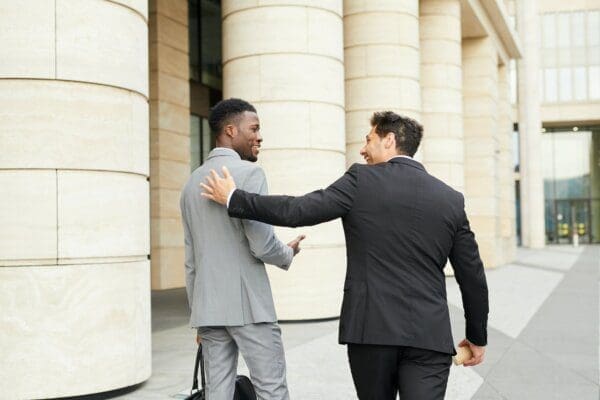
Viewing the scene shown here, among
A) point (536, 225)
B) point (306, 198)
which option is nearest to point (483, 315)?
point (306, 198)

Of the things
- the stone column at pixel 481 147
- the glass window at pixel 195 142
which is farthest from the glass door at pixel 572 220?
the glass window at pixel 195 142

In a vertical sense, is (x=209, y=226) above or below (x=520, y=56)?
below

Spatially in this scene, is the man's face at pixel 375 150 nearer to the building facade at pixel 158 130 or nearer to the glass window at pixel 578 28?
the building facade at pixel 158 130

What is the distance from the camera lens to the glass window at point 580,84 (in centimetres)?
4709

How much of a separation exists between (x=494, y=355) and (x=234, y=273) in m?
5.72

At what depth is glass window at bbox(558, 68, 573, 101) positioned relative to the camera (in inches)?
1861

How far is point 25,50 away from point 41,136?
29.5 inches

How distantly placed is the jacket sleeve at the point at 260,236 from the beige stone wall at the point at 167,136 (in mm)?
13051

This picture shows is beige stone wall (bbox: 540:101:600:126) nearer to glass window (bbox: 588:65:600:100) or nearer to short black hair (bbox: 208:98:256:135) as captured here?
glass window (bbox: 588:65:600:100)

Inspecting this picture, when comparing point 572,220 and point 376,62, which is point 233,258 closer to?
point 376,62

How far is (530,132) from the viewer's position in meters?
41.9

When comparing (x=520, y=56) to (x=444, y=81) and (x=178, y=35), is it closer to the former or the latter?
(x=444, y=81)

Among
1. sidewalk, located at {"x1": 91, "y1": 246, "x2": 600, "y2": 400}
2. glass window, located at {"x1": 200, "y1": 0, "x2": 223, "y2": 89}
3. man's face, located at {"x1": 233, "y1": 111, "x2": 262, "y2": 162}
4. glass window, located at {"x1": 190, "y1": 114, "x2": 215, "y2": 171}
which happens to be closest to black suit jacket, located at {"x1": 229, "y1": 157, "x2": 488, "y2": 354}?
man's face, located at {"x1": 233, "y1": 111, "x2": 262, "y2": 162}

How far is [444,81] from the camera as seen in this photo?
68.0ft
